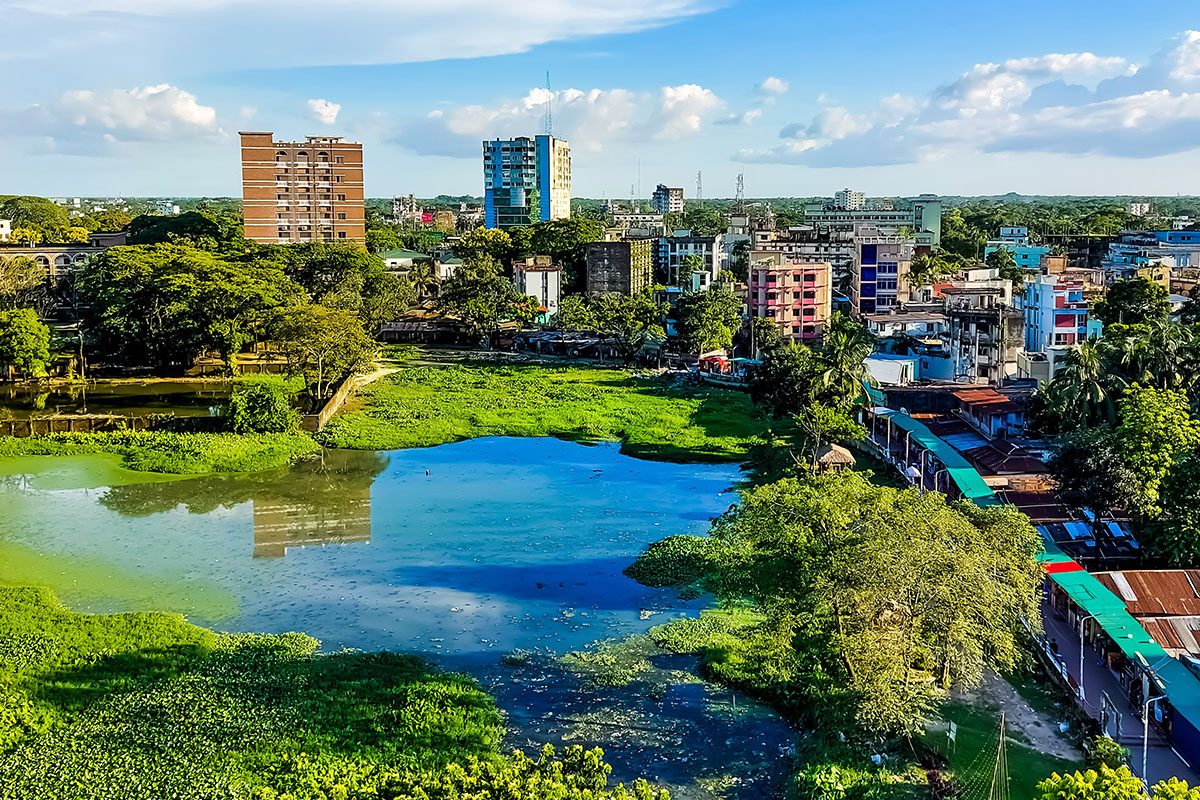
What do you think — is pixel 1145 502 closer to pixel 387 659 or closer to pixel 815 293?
pixel 387 659

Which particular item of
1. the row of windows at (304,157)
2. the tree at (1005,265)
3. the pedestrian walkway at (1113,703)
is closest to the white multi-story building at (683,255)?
the tree at (1005,265)

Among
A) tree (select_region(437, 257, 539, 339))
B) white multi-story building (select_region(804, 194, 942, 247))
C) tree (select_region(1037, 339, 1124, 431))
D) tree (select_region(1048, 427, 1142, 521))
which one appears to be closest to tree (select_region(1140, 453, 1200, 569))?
tree (select_region(1048, 427, 1142, 521))

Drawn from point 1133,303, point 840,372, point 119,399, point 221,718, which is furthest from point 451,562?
point 1133,303

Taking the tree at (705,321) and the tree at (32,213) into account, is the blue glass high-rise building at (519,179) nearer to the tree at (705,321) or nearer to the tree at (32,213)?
the tree at (32,213)

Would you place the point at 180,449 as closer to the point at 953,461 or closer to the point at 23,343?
the point at 23,343

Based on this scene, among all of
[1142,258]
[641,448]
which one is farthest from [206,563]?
[1142,258]

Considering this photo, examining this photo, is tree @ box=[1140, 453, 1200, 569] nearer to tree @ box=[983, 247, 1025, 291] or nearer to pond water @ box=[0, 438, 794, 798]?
pond water @ box=[0, 438, 794, 798]

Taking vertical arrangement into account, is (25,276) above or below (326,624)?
above
